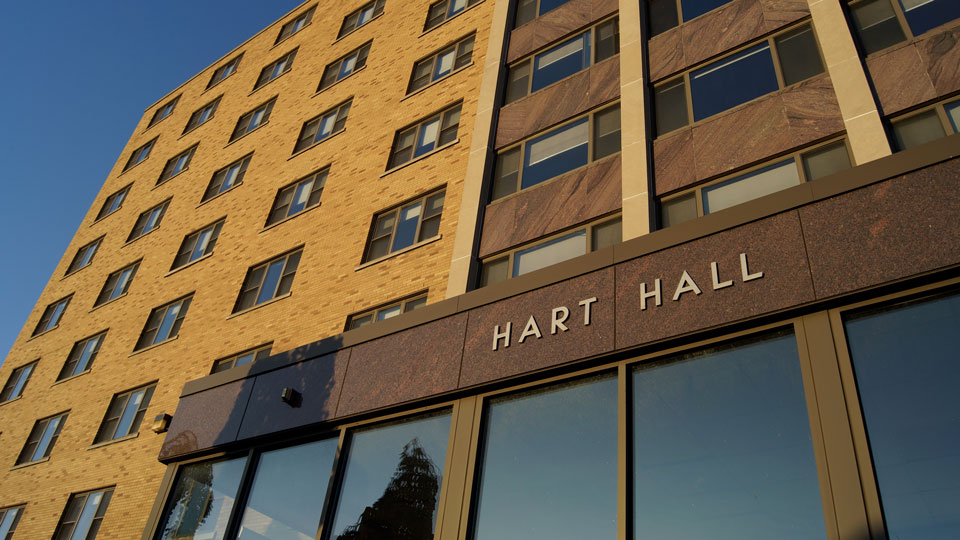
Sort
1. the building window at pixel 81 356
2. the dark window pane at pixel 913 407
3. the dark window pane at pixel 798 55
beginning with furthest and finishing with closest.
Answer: the building window at pixel 81 356
the dark window pane at pixel 798 55
the dark window pane at pixel 913 407

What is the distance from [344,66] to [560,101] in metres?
11.4

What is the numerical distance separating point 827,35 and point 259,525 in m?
12.1

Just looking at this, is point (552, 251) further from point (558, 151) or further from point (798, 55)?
point (798, 55)

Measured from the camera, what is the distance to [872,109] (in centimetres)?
999

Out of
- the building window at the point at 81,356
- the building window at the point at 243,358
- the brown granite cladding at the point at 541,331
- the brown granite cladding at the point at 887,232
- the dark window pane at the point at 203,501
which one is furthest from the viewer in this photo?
the building window at the point at 81,356

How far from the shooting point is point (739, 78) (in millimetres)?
12242

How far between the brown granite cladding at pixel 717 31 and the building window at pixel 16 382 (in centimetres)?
2395

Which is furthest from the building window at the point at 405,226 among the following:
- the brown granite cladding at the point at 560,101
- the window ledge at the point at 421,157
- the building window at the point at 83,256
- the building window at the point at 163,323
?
the building window at the point at 83,256

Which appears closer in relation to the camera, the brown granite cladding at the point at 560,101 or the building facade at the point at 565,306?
the building facade at the point at 565,306

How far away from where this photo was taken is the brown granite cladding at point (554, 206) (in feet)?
40.8

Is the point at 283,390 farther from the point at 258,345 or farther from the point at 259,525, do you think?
the point at 258,345

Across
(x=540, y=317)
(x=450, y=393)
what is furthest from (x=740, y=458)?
(x=450, y=393)

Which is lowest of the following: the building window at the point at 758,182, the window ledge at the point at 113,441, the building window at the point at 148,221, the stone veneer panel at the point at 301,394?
the stone veneer panel at the point at 301,394

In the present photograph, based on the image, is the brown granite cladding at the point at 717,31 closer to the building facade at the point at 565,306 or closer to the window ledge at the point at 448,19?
the building facade at the point at 565,306
